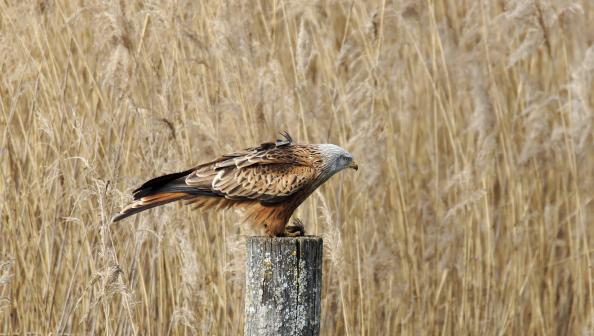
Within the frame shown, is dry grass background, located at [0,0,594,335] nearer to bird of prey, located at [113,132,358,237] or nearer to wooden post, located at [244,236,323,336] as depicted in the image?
bird of prey, located at [113,132,358,237]

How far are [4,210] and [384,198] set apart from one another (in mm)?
1990

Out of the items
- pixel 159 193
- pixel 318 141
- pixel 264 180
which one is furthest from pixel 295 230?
pixel 318 141

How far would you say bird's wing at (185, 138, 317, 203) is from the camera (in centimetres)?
361

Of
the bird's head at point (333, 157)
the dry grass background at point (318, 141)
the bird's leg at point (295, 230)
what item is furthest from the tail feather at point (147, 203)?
the bird's head at point (333, 157)

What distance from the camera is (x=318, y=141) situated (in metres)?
4.45

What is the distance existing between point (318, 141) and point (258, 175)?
81 centimetres

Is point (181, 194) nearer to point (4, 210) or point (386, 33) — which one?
point (4, 210)

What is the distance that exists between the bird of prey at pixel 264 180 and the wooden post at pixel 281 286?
Result: 2.13ft

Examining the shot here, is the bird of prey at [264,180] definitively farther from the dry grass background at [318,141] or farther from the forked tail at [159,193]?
the dry grass background at [318,141]

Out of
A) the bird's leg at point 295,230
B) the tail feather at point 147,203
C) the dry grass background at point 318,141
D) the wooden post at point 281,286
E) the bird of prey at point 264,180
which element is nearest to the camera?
the wooden post at point 281,286

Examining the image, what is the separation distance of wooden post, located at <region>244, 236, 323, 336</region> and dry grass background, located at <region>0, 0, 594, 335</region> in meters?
0.64

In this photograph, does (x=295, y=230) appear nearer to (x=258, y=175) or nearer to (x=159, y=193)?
(x=258, y=175)

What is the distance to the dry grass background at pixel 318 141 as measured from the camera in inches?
161

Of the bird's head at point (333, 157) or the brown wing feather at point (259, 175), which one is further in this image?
Answer: the bird's head at point (333, 157)
